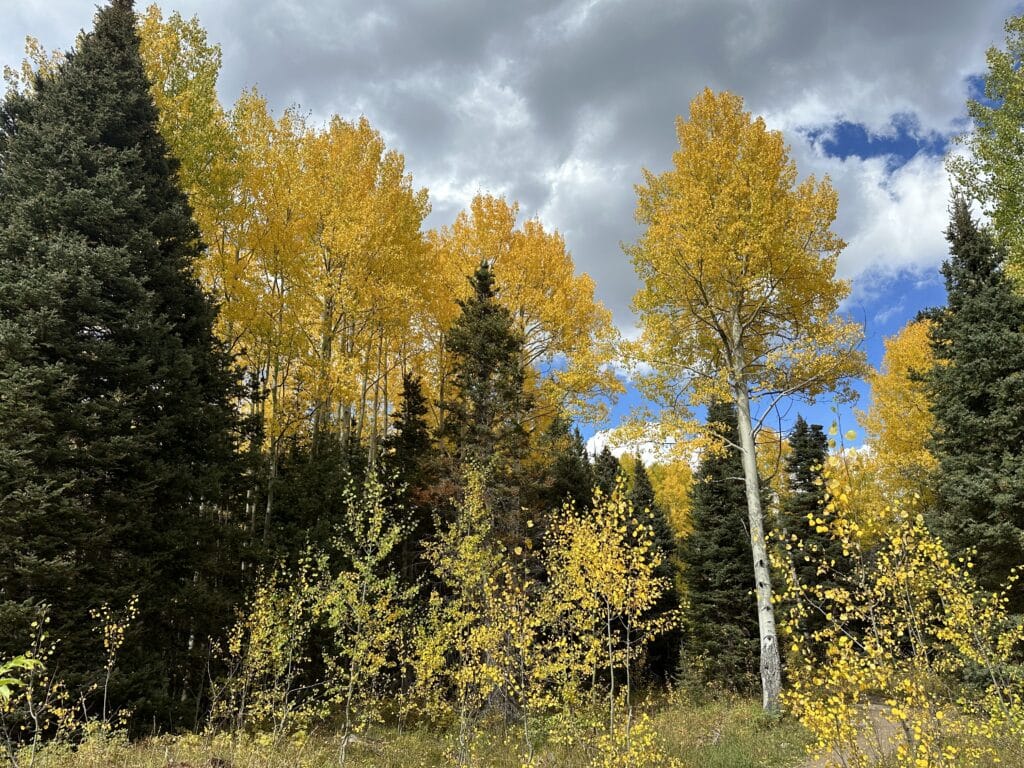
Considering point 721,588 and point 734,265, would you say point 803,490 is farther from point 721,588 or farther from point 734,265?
point 734,265

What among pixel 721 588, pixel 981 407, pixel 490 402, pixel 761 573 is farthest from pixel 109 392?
pixel 721 588

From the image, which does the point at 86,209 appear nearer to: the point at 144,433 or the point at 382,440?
the point at 144,433

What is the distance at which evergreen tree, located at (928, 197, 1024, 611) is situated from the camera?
11.2 metres

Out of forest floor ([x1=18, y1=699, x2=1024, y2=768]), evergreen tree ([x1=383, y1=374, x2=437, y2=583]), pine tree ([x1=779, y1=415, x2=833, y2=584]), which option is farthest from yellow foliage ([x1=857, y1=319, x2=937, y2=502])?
evergreen tree ([x1=383, y1=374, x2=437, y2=583])

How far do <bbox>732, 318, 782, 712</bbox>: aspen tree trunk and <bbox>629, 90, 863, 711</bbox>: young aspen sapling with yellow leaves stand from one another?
22 millimetres

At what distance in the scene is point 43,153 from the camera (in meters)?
8.93

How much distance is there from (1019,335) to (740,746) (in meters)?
10.7

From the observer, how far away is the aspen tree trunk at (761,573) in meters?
8.98

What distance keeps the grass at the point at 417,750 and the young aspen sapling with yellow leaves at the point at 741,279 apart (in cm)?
109

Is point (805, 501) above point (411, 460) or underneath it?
underneath

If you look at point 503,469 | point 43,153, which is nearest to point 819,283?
point 503,469

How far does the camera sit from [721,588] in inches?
767

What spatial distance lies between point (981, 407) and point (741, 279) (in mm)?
7565

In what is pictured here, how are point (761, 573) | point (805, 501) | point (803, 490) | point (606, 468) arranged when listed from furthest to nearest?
point (606, 468) < point (803, 490) < point (805, 501) < point (761, 573)
